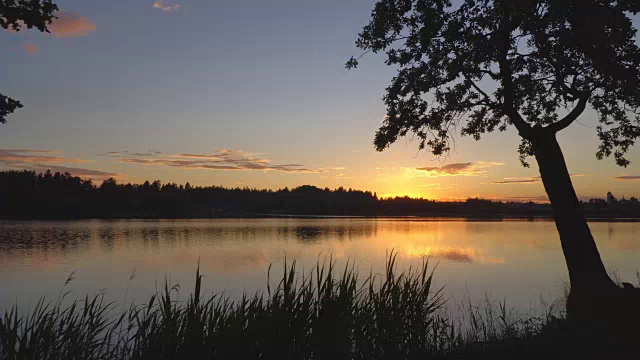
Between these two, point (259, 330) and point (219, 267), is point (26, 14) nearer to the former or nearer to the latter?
Result: point (259, 330)

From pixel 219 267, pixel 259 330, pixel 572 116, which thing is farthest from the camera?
pixel 219 267

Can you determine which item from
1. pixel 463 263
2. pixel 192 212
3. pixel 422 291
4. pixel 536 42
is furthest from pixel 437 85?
pixel 192 212

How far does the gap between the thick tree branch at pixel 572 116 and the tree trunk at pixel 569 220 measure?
39 centimetres

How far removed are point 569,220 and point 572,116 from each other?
336 cm

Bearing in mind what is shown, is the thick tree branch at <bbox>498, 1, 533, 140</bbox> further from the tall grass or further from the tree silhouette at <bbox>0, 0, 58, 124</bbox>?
the tree silhouette at <bbox>0, 0, 58, 124</bbox>

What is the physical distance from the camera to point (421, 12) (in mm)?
13469

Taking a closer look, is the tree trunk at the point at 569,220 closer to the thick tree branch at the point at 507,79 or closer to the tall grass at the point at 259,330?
the thick tree branch at the point at 507,79

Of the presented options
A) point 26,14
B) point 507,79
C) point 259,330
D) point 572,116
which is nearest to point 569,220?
point 572,116

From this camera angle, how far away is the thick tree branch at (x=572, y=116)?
1359 centimetres

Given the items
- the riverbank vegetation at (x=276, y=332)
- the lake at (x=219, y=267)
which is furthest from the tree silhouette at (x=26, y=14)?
the lake at (x=219, y=267)

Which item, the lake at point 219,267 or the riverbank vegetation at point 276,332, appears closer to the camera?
the riverbank vegetation at point 276,332

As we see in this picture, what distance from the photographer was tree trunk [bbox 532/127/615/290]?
11.8 metres

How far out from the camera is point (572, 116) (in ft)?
44.9

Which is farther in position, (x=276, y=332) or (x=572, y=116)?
(x=572, y=116)
